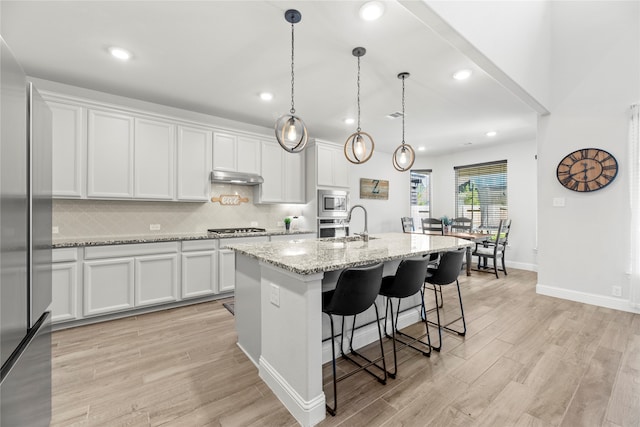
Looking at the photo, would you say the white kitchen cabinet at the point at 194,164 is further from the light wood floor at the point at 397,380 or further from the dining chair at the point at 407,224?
the dining chair at the point at 407,224

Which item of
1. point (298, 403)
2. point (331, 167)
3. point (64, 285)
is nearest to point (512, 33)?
point (331, 167)

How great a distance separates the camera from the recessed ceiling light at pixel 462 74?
9.50ft

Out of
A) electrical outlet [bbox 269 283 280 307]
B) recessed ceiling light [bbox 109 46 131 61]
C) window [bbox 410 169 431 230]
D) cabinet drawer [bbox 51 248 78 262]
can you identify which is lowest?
electrical outlet [bbox 269 283 280 307]

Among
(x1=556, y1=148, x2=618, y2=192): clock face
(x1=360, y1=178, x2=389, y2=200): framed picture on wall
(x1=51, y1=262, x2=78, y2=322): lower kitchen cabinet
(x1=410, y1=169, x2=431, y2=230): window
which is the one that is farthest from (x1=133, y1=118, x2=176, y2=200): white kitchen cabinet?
(x1=410, y1=169, x2=431, y2=230): window

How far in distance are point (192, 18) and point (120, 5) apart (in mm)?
468

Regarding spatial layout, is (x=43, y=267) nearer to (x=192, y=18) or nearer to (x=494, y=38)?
(x=192, y=18)

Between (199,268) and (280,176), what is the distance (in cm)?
192

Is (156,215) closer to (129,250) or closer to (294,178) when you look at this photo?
(129,250)

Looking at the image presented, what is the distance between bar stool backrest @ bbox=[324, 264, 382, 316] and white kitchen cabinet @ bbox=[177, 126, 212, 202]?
2819 mm

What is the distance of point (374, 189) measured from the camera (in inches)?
254

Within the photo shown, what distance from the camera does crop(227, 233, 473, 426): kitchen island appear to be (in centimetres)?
160

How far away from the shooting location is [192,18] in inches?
83.0

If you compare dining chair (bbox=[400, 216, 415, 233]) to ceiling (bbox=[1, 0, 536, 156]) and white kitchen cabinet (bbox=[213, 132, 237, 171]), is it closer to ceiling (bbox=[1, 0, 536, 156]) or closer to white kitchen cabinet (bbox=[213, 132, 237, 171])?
ceiling (bbox=[1, 0, 536, 156])

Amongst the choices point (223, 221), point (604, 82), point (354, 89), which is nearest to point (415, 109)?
point (354, 89)
